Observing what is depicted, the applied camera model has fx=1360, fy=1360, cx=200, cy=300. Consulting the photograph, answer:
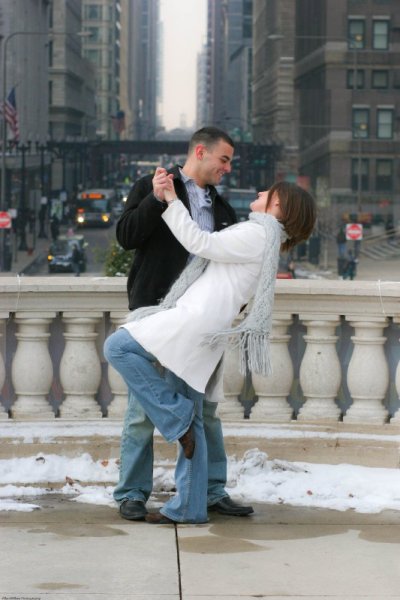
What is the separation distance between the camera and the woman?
6.36 meters

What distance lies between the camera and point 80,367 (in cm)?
762

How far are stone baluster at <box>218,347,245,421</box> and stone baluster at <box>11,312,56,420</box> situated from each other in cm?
98

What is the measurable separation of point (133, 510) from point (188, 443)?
0.45 meters

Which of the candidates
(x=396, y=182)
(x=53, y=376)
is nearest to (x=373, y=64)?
(x=396, y=182)

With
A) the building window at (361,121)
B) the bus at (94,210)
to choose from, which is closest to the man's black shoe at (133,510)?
the building window at (361,121)

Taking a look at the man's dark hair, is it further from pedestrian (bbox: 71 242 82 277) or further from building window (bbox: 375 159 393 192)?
building window (bbox: 375 159 393 192)

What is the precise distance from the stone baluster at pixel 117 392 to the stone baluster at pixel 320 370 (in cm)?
101

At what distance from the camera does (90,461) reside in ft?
24.7

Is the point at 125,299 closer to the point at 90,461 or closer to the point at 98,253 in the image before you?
the point at 90,461

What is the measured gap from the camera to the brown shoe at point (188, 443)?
6.46 meters

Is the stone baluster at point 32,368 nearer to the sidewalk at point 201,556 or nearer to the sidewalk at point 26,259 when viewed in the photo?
the sidewalk at point 201,556

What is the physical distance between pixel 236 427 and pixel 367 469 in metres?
0.77

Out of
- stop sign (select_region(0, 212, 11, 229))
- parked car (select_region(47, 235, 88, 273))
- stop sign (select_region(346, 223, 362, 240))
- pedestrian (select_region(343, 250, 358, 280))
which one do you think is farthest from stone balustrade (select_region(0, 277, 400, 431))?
stop sign (select_region(346, 223, 362, 240))

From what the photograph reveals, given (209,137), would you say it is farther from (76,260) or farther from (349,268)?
(76,260)
